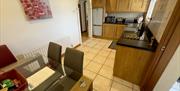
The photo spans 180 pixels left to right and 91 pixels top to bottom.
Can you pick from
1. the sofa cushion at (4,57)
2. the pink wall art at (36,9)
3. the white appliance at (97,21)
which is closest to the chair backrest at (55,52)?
the sofa cushion at (4,57)

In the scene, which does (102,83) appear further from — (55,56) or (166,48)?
(166,48)

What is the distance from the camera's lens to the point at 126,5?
366 centimetres

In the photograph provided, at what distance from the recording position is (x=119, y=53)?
73.0 inches

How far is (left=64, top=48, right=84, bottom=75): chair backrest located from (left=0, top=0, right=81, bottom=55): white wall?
1.18m

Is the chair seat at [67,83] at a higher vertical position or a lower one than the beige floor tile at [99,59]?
higher

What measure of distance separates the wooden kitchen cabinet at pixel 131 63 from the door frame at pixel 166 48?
0.20 m

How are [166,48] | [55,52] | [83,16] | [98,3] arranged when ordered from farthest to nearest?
[83,16]
[98,3]
[55,52]
[166,48]

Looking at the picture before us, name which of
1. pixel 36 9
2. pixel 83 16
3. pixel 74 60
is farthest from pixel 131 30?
pixel 83 16

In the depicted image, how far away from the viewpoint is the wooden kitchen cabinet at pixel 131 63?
1635 millimetres

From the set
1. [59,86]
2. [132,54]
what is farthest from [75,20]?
[59,86]

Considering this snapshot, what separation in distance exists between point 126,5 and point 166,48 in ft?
9.77

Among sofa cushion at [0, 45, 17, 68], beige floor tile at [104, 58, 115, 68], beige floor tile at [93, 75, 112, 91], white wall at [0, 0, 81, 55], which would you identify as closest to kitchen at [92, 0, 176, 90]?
beige floor tile at [93, 75, 112, 91]

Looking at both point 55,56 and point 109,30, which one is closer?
point 55,56

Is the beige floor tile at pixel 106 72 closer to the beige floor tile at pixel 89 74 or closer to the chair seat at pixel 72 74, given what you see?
the beige floor tile at pixel 89 74
